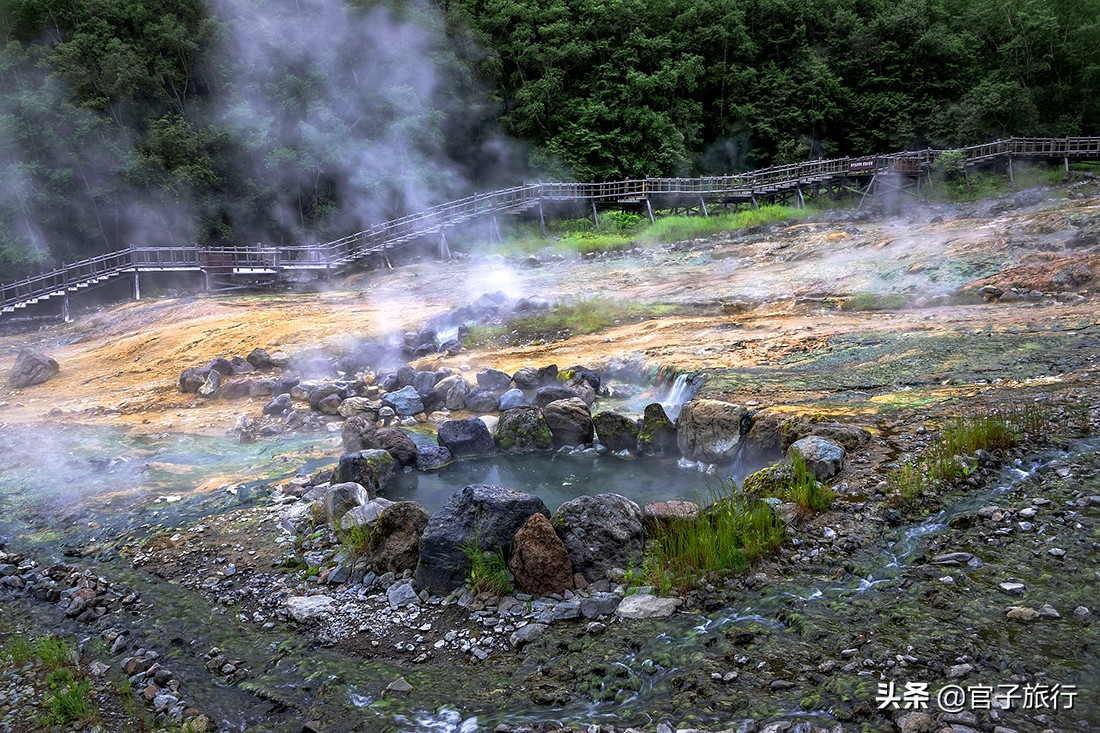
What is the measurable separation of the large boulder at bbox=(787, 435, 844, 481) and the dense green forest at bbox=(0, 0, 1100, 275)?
859 inches

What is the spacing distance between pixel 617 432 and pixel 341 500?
3.38m

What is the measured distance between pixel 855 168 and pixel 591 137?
372 inches

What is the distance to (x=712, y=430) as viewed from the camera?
26.8 feet

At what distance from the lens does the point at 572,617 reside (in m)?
5.09

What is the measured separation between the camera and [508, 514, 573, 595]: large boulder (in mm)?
5430

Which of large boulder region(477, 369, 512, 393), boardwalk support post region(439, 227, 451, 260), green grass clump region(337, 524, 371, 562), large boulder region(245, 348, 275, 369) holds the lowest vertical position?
green grass clump region(337, 524, 371, 562)

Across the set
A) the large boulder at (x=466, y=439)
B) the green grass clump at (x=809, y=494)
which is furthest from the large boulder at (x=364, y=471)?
the green grass clump at (x=809, y=494)

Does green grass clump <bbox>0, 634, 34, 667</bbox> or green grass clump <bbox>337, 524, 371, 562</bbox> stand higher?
green grass clump <bbox>337, 524, 371, 562</bbox>

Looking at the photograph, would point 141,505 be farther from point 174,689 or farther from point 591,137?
point 591,137

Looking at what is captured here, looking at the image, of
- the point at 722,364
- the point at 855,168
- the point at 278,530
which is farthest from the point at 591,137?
the point at 278,530

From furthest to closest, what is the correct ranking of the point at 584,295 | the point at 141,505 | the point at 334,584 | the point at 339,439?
the point at 584,295
the point at 339,439
the point at 141,505
the point at 334,584

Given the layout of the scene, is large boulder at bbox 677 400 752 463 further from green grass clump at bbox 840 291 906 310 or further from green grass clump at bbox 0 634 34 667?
green grass clump at bbox 840 291 906 310

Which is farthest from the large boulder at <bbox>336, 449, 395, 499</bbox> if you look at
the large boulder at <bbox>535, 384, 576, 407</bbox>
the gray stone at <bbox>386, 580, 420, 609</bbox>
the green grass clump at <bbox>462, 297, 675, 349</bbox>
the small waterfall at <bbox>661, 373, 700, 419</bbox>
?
the green grass clump at <bbox>462, 297, 675, 349</bbox>

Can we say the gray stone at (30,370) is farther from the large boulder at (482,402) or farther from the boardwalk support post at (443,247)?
the boardwalk support post at (443,247)
